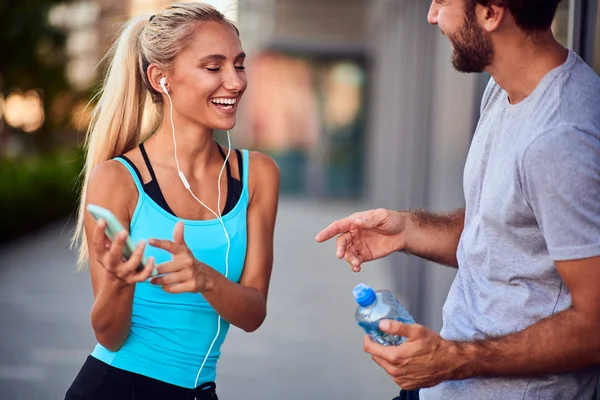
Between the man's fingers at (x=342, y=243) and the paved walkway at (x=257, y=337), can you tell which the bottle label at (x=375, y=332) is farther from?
the paved walkway at (x=257, y=337)

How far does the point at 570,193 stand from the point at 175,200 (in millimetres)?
1332

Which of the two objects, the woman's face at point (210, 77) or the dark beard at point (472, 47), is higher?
the dark beard at point (472, 47)

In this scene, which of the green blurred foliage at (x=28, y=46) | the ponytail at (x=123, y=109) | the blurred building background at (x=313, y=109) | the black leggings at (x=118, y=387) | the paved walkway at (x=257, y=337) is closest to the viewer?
the black leggings at (x=118, y=387)

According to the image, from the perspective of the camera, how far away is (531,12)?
2021 millimetres

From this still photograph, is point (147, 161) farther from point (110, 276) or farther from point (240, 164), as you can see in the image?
point (110, 276)

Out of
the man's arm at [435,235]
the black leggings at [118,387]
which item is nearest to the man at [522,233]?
the man's arm at [435,235]

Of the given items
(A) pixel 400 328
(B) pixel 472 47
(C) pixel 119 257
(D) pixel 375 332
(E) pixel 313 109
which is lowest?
(E) pixel 313 109

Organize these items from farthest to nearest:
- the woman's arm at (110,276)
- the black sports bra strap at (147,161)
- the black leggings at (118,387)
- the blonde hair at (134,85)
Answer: the blonde hair at (134,85)
the black sports bra strap at (147,161)
the black leggings at (118,387)
the woman's arm at (110,276)

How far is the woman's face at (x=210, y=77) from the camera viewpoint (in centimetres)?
273

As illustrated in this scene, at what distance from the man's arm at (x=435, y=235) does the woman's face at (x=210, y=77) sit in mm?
691

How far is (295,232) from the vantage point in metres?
15.6

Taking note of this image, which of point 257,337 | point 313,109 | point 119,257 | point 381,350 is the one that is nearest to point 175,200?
point 119,257

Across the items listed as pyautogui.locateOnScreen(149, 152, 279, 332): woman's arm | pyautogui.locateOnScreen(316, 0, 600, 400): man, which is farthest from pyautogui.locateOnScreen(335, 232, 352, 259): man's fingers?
pyautogui.locateOnScreen(316, 0, 600, 400): man

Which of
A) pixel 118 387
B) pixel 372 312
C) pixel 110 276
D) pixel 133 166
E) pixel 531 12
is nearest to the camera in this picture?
pixel 531 12
